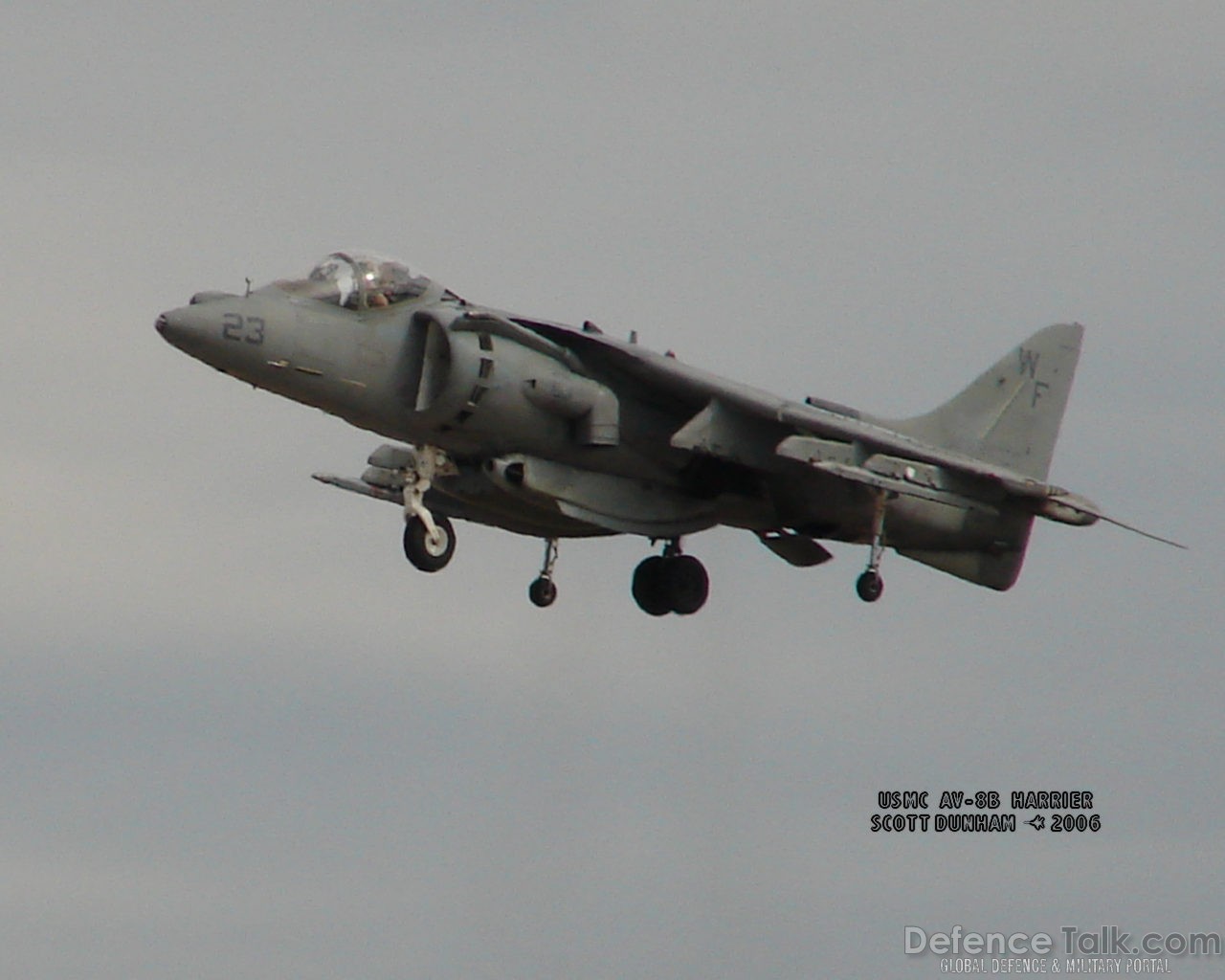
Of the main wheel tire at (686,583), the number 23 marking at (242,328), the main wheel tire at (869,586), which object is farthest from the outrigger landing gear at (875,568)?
the number 23 marking at (242,328)

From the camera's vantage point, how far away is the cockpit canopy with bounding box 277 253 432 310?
79.7 ft

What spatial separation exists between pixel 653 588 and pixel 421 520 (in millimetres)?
3409

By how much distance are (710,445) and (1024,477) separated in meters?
3.43

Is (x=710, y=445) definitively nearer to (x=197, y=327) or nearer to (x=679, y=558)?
(x=679, y=558)

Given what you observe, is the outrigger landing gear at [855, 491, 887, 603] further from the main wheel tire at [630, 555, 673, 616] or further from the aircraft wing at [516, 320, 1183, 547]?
the main wheel tire at [630, 555, 673, 616]

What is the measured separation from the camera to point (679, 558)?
2742cm

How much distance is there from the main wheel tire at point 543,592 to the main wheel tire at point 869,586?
3.16 meters

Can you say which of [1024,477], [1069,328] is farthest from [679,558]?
[1069,328]

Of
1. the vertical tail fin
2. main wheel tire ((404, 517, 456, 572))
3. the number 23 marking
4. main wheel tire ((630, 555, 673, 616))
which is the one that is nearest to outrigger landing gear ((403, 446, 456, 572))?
main wheel tire ((404, 517, 456, 572))

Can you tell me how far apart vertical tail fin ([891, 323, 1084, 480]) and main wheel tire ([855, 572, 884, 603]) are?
2.42 m

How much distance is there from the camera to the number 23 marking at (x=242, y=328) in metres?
23.6

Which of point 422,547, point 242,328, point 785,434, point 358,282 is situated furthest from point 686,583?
point 242,328

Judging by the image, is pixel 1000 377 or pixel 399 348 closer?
pixel 399 348

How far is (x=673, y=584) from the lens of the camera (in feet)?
89.6
